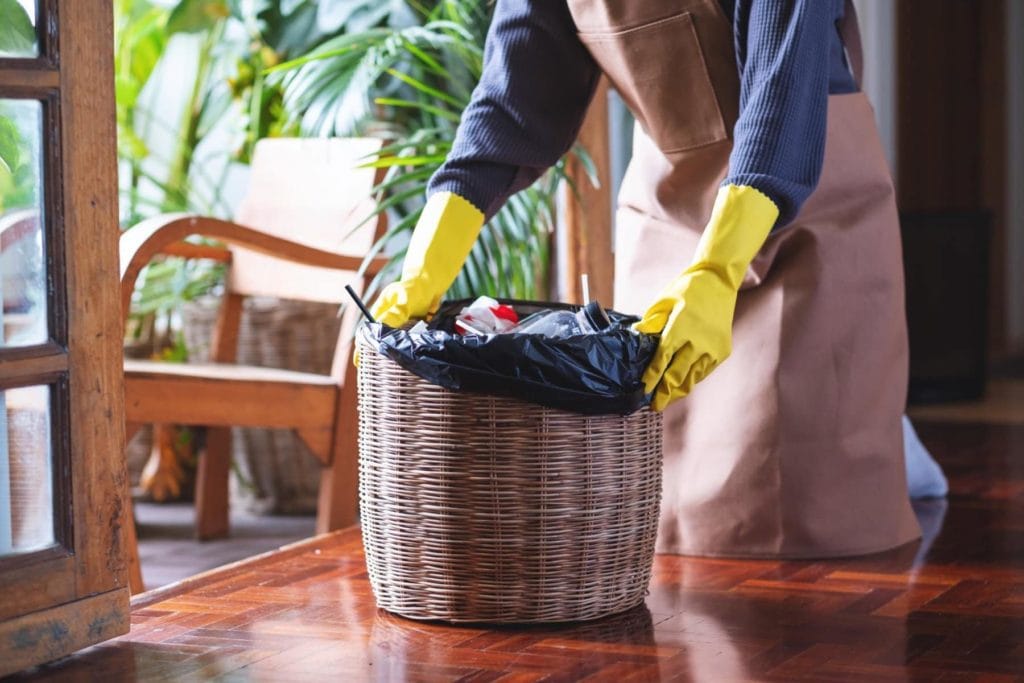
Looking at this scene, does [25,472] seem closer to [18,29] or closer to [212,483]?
[18,29]

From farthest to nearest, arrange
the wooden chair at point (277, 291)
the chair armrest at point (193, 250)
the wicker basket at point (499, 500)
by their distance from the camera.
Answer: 1. the wooden chair at point (277, 291)
2. the chair armrest at point (193, 250)
3. the wicker basket at point (499, 500)

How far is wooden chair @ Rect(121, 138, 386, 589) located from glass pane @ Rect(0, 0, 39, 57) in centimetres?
71

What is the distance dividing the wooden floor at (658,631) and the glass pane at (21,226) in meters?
0.43

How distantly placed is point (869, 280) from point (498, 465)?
2.56ft

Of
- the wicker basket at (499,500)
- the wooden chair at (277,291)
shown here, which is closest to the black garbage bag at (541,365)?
the wicker basket at (499,500)

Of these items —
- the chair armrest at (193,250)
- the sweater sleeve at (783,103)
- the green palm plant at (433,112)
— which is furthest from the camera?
the green palm plant at (433,112)

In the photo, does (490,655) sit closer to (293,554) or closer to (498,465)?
(498,465)

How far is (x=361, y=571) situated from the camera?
95.3 inches

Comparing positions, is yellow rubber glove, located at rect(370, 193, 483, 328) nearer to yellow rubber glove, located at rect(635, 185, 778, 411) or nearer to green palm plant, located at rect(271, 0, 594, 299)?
yellow rubber glove, located at rect(635, 185, 778, 411)

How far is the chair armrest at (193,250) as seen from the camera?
2559 millimetres

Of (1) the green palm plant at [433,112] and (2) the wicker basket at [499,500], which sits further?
(1) the green palm plant at [433,112]

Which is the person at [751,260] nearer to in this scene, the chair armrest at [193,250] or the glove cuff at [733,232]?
the glove cuff at [733,232]

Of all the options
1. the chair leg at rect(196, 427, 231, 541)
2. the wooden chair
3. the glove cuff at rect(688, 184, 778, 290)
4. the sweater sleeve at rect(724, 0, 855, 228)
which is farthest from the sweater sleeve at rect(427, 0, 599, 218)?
the chair leg at rect(196, 427, 231, 541)

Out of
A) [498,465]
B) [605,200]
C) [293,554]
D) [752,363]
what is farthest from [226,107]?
[498,465]
